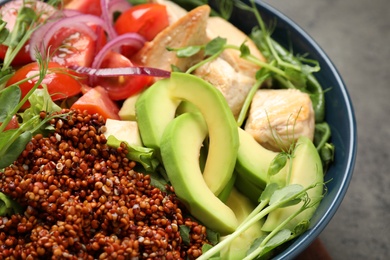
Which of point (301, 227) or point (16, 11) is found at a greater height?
point (16, 11)

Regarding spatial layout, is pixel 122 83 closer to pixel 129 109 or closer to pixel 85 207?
pixel 129 109

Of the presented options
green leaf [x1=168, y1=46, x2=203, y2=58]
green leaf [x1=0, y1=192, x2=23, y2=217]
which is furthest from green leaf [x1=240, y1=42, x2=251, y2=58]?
green leaf [x1=0, y1=192, x2=23, y2=217]

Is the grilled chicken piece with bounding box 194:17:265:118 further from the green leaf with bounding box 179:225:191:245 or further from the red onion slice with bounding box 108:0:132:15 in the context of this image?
the green leaf with bounding box 179:225:191:245

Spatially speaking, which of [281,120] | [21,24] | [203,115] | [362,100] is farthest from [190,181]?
[362,100]

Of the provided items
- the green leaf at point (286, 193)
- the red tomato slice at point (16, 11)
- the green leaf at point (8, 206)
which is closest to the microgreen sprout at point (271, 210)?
the green leaf at point (286, 193)

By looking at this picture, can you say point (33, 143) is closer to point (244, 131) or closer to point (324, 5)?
point (244, 131)
